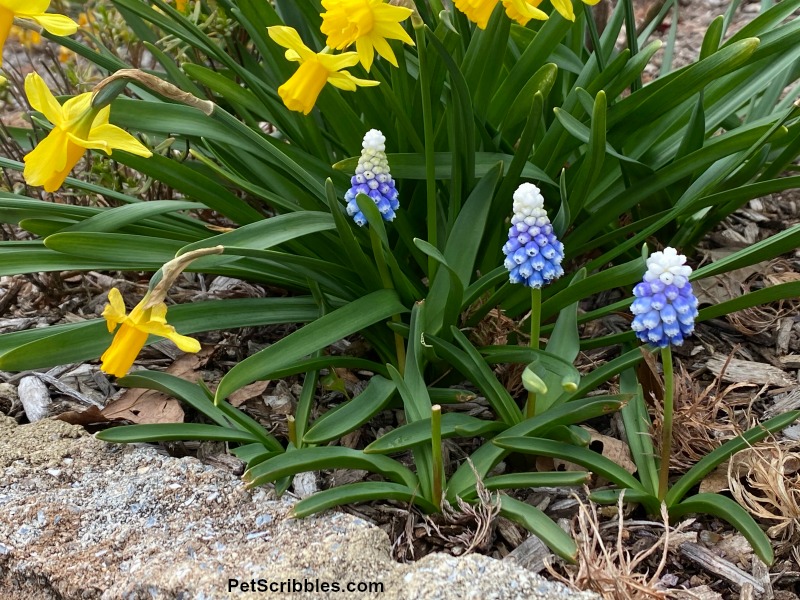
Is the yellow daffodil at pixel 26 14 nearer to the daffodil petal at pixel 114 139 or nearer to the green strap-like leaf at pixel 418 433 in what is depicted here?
the daffodil petal at pixel 114 139

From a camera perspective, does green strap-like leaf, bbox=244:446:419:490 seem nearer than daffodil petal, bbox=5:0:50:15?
No

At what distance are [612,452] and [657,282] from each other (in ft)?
2.01

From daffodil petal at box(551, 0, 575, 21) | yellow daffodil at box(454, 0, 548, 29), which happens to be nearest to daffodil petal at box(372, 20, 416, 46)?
yellow daffodil at box(454, 0, 548, 29)

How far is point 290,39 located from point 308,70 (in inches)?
2.9

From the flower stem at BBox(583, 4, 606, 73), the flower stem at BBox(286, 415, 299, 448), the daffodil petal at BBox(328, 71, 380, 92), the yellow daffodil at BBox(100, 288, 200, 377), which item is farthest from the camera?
the flower stem at BBox(583, 4, 606, 73)

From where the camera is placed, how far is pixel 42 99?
4.92 ft

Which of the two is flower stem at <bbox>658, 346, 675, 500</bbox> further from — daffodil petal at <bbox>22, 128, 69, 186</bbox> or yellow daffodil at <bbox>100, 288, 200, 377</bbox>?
daffodil petal at <bbox>22, 128, 69, 186</bbox>

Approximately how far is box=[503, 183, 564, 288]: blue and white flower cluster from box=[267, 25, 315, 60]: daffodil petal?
1.60 ft

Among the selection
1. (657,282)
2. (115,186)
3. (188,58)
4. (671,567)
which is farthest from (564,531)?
(188,58)

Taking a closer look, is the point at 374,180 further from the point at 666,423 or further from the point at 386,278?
the point at 666,423

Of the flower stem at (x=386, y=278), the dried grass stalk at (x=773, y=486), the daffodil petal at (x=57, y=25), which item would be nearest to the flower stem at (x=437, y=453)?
the flower stem at (x=386, y=278)

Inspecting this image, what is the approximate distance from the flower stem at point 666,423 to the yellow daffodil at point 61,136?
1061 mm

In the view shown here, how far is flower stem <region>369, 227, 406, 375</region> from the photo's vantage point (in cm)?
181

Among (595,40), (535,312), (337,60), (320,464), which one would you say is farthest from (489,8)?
(320,464)
